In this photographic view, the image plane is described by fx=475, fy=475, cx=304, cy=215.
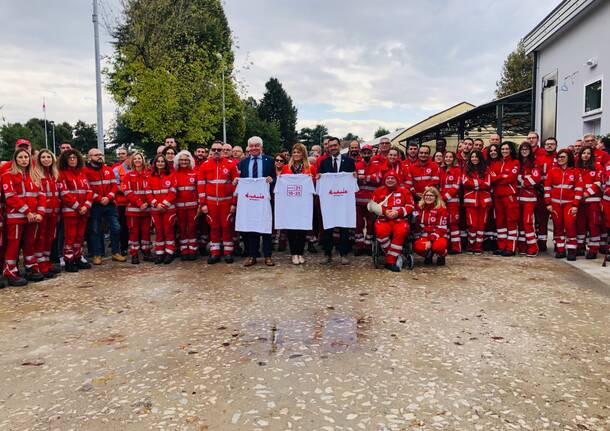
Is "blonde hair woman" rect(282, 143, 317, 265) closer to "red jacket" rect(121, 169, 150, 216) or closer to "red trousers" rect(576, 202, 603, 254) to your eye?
"red jacket" rect(121, 169, 150, 216)

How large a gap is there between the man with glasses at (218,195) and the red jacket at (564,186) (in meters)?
5.60

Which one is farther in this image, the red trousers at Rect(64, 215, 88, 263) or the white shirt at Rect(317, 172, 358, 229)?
the white shirt at Rect(317, 172, 358, 229)

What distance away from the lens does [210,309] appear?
18.9 feet

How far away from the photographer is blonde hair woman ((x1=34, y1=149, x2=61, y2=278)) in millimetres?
7469

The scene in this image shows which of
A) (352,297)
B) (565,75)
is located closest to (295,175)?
(352,297)

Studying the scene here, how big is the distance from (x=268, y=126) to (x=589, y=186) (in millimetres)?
62569

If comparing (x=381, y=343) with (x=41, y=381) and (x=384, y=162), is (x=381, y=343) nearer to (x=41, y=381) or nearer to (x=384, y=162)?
(x=41, y=381)

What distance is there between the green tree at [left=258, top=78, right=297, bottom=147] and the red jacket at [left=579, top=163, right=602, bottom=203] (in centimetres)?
7629

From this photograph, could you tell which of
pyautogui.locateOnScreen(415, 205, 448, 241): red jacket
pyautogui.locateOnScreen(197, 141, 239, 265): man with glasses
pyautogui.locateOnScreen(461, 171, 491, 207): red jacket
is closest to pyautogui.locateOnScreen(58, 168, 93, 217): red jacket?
pyautogui.locateOnScreen(197, 141, 239, 265): man with glasses

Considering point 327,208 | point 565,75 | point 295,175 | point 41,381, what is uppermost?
point 565,75

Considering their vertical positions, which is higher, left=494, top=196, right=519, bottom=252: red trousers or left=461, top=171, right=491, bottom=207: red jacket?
left=461, top=171, right=491, bottom=207: red jacket

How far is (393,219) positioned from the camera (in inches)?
309

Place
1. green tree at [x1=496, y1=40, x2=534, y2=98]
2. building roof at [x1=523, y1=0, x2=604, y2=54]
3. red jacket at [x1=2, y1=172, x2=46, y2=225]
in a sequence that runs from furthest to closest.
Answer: green tree at [x1=496, y1=40, x2=534, y2=98] → building roof at [x1=523, y1=0, x2=604, y2=54] → red jacket at [x1=2, y1=172, x2=46, y2=225]

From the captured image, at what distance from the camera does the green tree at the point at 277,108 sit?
83.2 metres
